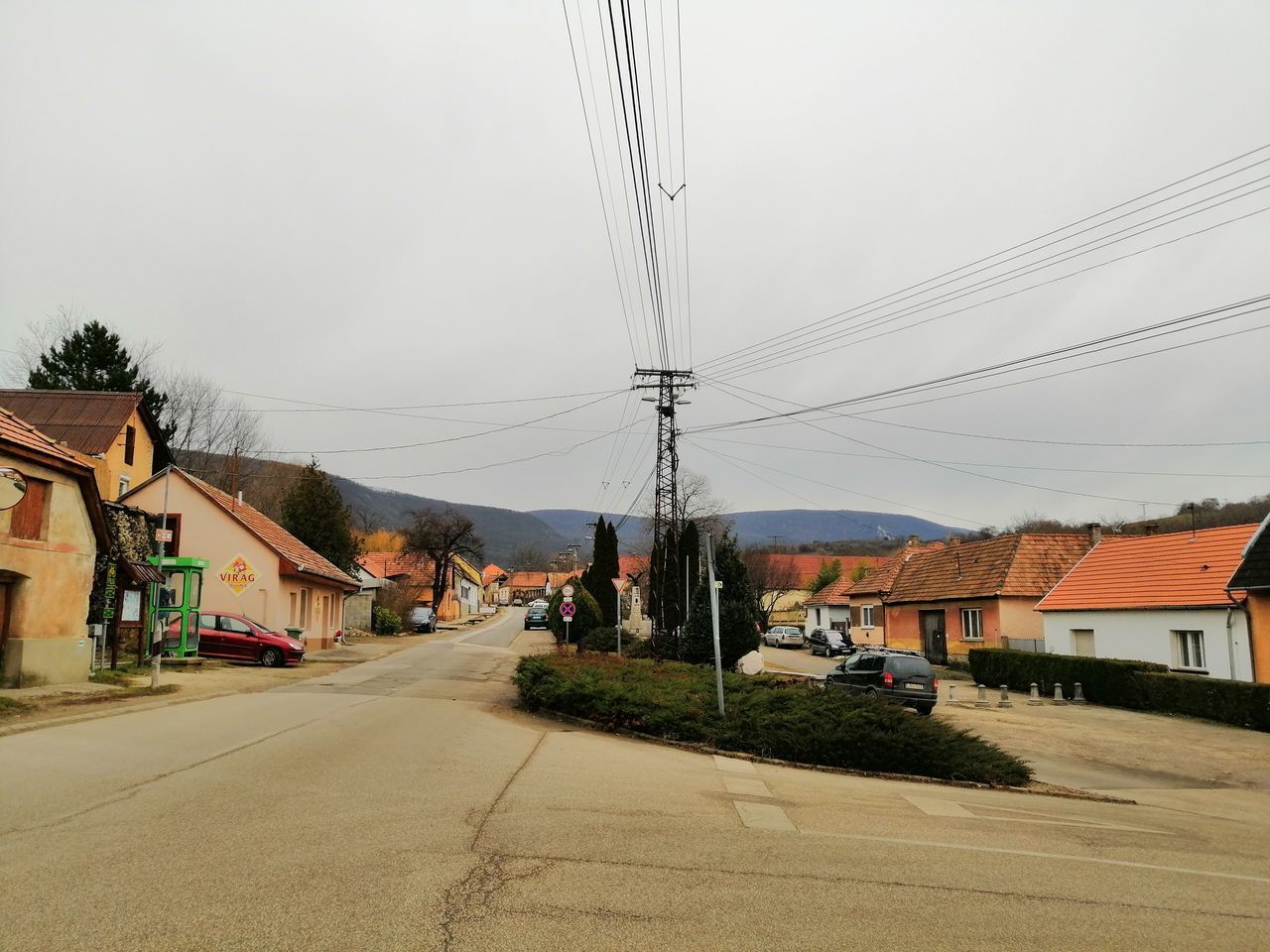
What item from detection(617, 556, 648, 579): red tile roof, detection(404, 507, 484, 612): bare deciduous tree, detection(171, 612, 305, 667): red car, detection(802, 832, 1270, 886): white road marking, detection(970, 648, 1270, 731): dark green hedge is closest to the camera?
detection(802, 832, 1270, 886): white road marking

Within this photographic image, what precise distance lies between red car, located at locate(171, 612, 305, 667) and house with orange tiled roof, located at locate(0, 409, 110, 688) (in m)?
9.03

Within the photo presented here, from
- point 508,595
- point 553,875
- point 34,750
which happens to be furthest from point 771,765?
point 508,595

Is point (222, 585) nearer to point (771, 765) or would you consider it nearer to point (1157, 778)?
point (771, 765)

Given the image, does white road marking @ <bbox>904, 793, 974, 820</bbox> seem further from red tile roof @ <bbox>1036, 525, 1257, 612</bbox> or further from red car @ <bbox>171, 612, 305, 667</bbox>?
red car @ <bbox>171, 612, 305, 667</bbox>

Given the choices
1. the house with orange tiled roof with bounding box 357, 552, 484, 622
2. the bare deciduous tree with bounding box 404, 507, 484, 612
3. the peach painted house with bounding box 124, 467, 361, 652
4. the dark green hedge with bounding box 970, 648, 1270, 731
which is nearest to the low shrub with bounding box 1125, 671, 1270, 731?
the dark green hedge with bounding box 970, 648, 1270, 731

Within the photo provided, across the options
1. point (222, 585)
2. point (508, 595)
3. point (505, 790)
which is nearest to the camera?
point (505, 790)

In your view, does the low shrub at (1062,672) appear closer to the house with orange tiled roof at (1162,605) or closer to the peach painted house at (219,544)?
the house with orange tiled roof at (1162,605)

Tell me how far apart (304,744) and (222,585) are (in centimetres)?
2525

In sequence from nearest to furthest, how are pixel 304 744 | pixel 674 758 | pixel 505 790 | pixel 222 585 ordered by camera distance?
pixel 505 790
pixel 304 744
pixel 674 758
pixel 222 585

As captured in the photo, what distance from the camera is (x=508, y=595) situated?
176750 millimetres

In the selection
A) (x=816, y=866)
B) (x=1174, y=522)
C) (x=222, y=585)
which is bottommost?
(x=816, y=866)

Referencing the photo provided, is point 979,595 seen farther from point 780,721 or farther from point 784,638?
point 780,721

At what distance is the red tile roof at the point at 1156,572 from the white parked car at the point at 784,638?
3272 centimetres

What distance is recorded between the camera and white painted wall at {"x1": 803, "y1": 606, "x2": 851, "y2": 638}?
68.8 meters
